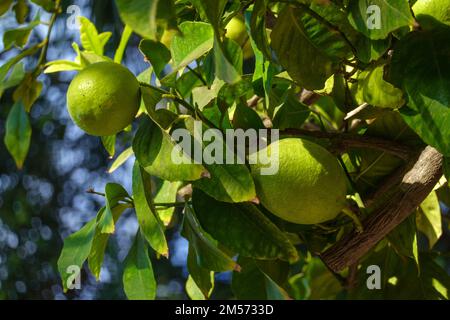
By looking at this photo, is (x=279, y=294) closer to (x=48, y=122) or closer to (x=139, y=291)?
(x=139, y=291)

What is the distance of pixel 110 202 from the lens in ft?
2.47

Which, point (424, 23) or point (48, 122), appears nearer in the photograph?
point (424, 23)

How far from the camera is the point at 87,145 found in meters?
2.15

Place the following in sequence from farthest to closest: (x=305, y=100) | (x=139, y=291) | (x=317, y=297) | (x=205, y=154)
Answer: (x=317, y=297) < (x=305, y=100) < (x=139, y=291) < (x=205, y=154)

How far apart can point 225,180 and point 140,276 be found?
0.18m

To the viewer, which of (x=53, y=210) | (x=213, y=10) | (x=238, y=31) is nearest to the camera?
(x=213, y=10)

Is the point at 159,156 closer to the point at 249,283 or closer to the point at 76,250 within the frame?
the point at 76,250

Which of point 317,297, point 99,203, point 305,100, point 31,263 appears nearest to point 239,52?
point 305,100

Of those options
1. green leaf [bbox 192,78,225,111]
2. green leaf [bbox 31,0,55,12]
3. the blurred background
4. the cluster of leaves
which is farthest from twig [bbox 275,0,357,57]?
the blurred background

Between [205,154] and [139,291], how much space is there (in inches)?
7.5

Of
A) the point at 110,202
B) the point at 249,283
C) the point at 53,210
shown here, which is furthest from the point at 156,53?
the point at 53,210

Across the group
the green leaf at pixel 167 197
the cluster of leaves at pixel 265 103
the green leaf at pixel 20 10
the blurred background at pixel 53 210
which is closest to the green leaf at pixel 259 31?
the cluster of leaves at pixel 265 103

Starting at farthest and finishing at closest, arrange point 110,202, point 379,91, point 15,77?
1. point 15,77
2. point 110,202
3. point 379,91

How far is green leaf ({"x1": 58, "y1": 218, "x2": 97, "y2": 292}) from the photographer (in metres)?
0.72
